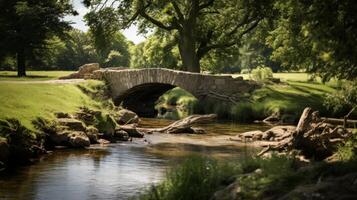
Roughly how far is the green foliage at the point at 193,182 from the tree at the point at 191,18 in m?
31.2

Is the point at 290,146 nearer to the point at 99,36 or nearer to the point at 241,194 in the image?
the point at 241,194

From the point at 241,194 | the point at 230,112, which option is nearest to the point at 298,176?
the point at 241,194

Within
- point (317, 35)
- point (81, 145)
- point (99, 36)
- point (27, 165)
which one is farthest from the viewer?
point (99, 36)

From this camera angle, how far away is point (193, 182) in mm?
10859

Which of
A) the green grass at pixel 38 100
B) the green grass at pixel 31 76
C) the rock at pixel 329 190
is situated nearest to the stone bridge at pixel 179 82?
the green grass at pixel 31 76

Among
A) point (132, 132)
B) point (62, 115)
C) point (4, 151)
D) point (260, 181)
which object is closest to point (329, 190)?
point (260, 181)

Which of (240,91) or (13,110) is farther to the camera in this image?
(240,91)

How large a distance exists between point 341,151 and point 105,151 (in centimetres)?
986

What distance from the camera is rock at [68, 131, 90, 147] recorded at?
2139 centimetres

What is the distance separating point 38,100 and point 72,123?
125 inches

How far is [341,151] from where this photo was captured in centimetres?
1456

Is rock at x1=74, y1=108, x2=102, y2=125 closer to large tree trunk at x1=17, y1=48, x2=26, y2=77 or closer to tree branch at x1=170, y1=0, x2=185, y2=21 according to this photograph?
tree branch at x1=170, y1=0, x2=185, y2=21

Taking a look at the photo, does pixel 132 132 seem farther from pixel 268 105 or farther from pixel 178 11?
pixel 178 11

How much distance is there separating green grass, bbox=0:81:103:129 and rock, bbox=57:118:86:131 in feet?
1.69
